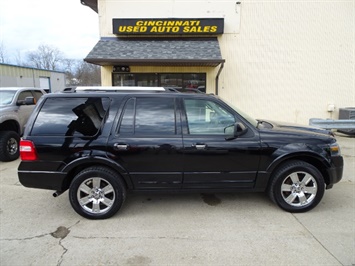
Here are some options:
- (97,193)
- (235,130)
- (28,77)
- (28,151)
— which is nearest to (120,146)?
(97,193)

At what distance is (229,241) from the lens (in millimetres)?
2961

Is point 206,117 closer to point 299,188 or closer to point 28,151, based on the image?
point 299,188

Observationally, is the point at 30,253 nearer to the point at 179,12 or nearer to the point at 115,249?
the point at 115,249

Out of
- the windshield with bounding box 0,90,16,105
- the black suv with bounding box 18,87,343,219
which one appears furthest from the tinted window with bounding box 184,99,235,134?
the windshield with bounding box 0,90,16,105

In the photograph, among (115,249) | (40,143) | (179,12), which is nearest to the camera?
(115,249)

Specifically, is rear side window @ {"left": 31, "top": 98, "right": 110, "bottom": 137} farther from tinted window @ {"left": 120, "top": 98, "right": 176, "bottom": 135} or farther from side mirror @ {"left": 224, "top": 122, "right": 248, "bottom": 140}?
side mirror @ {"left": 224, "top": 122, "right": 248, "bottom": 140}

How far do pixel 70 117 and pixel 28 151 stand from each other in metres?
0.73

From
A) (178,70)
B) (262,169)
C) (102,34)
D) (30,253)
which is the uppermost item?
(102,34)

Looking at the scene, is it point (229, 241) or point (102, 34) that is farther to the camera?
point (102, 34)

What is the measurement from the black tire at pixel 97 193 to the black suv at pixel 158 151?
1 cm

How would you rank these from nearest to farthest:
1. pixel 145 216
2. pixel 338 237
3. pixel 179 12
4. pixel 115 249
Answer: pixel 115 249
pixel 338 237
pixel 145 216
pixel 179 12

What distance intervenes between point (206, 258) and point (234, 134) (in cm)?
166

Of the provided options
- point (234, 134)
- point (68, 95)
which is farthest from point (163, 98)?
point (68, 95)

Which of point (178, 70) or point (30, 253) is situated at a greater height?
point (178, 70)
